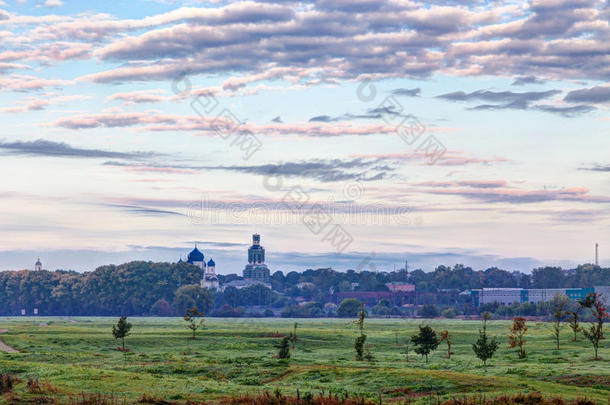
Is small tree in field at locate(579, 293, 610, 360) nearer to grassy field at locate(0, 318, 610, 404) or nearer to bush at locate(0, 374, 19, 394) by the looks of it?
grassy field at locate(0, 318, 610, 404)

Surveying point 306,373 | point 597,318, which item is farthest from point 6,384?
point 597,318

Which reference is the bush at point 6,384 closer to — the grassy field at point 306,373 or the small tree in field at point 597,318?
the grassy field at point 306,373

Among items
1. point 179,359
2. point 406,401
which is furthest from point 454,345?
point 406,401

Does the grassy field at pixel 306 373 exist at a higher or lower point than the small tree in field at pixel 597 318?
lower

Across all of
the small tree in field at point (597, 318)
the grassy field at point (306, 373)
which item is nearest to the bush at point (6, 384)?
the grassy field at point (306, 373)

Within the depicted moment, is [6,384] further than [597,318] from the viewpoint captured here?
No

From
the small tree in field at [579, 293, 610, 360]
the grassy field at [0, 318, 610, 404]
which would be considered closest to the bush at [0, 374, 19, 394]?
the grassy field at [0, 318, 610, 404]

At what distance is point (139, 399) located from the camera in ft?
167

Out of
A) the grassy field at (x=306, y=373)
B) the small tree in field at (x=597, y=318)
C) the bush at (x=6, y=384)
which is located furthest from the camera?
the small tree in field at (x=597, y=318)

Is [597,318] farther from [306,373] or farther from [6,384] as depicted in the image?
[6,384]

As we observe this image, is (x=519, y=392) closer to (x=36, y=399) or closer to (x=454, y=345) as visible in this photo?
(x=36, y=399)

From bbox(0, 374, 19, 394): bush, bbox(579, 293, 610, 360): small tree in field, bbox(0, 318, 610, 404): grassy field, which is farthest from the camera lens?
bbox(579, 293, 610, 360): small tree in field

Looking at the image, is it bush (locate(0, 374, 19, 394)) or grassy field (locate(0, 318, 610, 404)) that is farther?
grassy field (locate(0, 318, 610, 404))

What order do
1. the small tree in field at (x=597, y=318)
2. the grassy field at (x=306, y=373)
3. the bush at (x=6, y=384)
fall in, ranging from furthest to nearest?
the small tree in field at (x=597, y=318) < the grassy field at (x=306, y=373) < the bush at (x=6, y=384)
